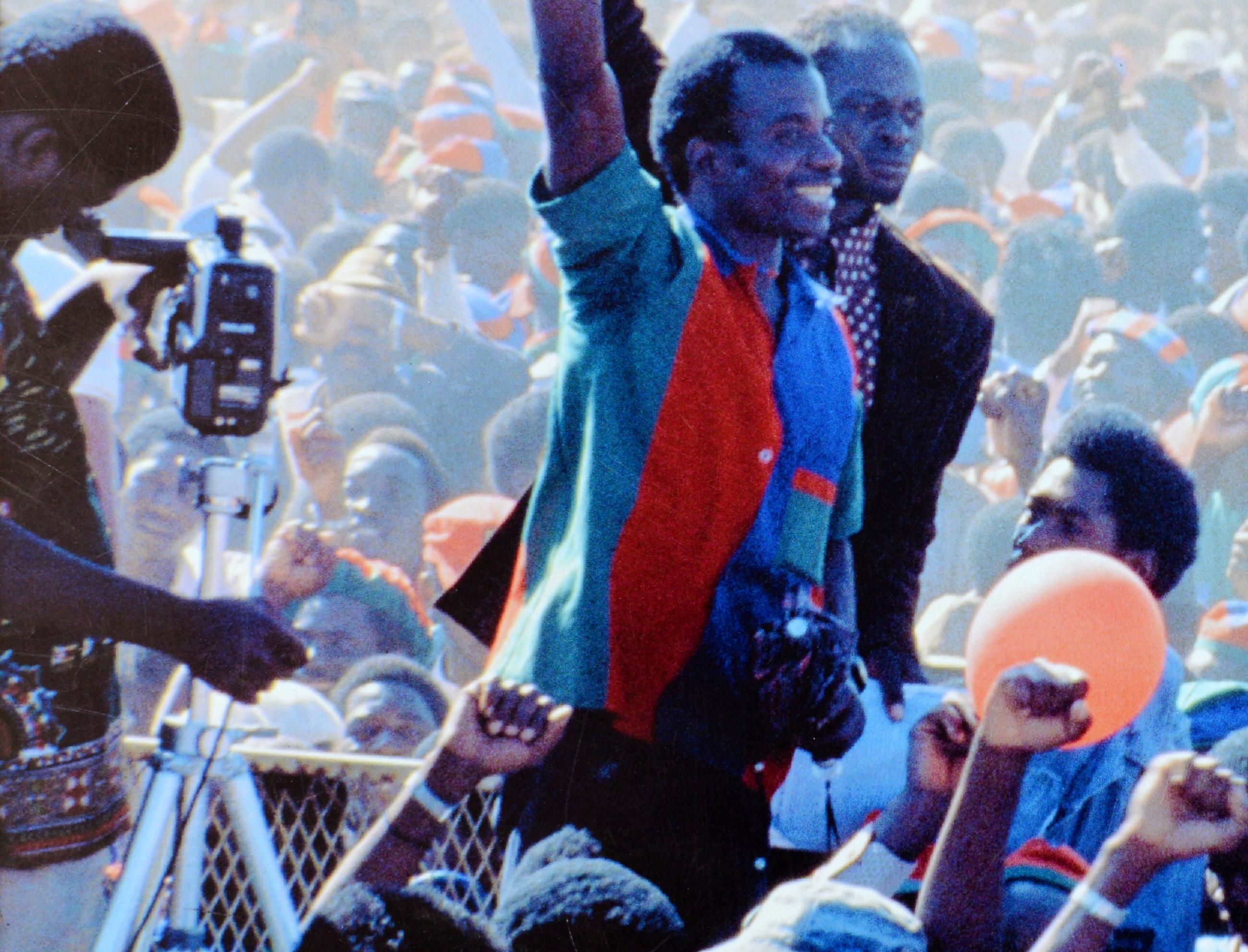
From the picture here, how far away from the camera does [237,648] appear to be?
75.9 inches

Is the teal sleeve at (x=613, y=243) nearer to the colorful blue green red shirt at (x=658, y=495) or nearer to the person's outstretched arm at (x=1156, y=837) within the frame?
the colorful blue green red shirt at (x=658, y=495)

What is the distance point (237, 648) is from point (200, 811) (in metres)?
0.39

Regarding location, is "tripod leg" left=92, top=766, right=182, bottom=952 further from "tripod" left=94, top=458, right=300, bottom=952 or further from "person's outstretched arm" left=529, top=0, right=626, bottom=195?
"person's outstretched arm" left=529, top=0, right=626, bottom=195

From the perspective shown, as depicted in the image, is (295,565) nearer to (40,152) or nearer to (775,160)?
(40,152)

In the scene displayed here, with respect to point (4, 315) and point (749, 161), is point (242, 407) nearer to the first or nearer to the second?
point (4, 315)

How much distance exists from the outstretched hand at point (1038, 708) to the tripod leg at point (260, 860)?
3.48 ft

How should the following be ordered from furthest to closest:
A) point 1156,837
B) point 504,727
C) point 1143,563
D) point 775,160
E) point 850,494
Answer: point 1143,563, point 850,494, point 775,160, point 504,727, point 1156,837

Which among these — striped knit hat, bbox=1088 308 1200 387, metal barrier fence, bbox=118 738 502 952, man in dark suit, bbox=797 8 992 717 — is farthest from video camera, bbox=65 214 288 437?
striped knit hat, bbox=1088 308 1200 387

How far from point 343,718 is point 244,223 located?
6.22 feet

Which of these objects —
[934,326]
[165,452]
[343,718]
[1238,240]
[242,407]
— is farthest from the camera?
[1238,240]

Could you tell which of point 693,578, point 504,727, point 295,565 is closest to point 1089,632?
point 693,578

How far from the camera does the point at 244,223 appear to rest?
234cm

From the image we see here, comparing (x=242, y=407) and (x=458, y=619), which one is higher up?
(x=242, y=407)

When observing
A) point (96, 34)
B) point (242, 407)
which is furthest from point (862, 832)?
point (96, 34)
